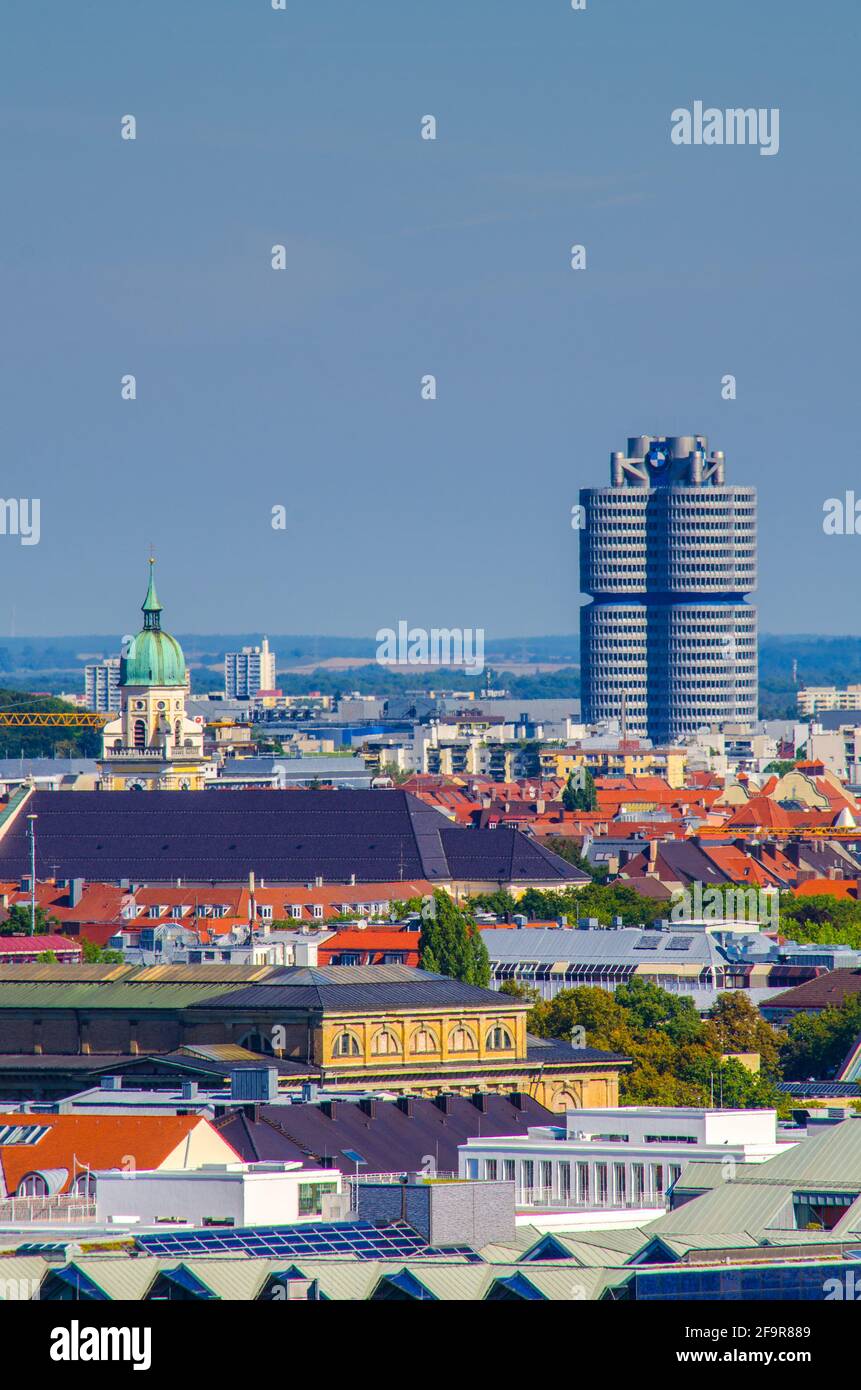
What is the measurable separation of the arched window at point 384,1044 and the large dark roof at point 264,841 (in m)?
84.5

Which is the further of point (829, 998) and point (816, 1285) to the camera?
point (829, 998)

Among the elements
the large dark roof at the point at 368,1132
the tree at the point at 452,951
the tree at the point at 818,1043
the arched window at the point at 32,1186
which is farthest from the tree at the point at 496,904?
the arched window at the point at 32,1186

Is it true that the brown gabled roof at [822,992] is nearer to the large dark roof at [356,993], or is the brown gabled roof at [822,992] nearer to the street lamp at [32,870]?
the large dark roof at [356,993]

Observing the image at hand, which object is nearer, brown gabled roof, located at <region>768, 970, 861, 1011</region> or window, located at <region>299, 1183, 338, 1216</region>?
window, located at <region>299, 1183, 338, 1216</region>

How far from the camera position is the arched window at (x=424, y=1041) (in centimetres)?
10081

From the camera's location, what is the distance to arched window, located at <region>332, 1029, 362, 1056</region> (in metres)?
98.3

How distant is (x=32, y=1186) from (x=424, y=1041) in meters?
29.1

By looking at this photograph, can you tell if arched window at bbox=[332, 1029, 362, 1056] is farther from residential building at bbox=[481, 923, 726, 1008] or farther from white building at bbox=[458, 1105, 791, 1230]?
residential building at bbox=[481, 923, 726, 1008]

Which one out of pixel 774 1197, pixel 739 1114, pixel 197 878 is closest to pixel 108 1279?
pixel 774 1197

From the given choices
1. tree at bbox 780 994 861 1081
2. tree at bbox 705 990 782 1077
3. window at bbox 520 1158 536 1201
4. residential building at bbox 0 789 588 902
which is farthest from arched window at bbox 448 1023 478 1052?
residential building at bbox 0 789 588 902

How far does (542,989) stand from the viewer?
13975cm

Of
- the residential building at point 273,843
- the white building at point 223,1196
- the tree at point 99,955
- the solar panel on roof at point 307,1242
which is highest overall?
the residential building at point 273,843
